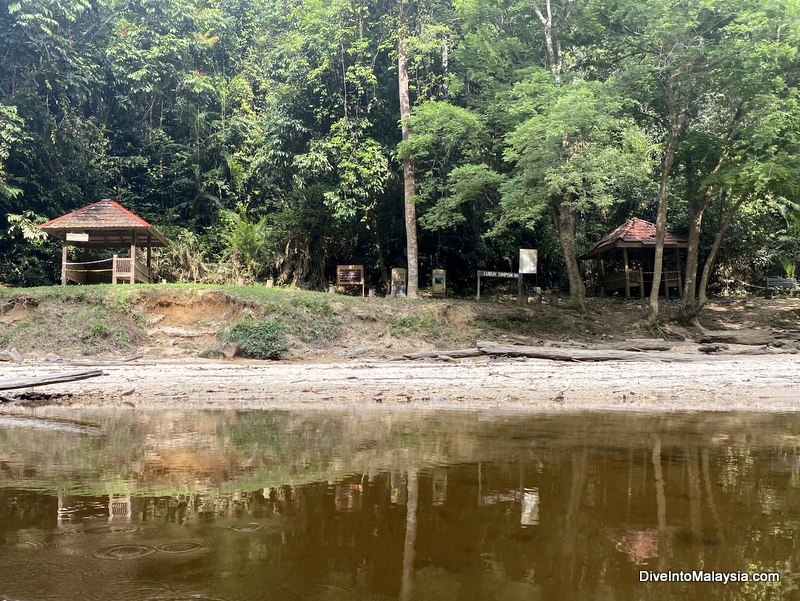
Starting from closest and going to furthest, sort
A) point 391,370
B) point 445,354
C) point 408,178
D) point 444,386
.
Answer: point 444,386, point 391,370, point 445,354, point 408,178

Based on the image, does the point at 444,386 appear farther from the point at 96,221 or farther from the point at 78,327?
the point at 96,221

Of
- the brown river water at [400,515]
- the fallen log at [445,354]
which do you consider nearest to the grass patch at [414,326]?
the fallen log at [445,354]

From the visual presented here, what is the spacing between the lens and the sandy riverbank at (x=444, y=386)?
10.9m

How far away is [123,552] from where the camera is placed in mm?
3484

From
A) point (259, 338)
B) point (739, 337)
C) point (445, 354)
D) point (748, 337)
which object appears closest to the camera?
point (445, 354)

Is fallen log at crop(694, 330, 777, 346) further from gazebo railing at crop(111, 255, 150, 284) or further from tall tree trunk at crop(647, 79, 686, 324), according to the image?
gazebo railing at crop(111, 255, 150, 284)

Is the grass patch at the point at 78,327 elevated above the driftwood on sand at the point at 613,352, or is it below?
above

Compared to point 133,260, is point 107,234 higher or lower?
higher

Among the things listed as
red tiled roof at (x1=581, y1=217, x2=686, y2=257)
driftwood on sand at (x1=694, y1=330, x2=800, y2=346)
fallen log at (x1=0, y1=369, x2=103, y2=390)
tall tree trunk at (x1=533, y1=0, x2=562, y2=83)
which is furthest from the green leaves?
fallen log at (x1=0, y1=369, x2=103, y2=390)

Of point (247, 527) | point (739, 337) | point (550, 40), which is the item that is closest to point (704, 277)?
point (739, 337)

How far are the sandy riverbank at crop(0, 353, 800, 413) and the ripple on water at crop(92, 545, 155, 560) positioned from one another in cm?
705

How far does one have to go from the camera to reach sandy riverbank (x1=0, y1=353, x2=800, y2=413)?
35.9 ft

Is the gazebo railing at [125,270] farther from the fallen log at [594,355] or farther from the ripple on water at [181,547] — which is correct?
the ripple on water at [181,547]

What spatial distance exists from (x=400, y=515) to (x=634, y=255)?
25.3 metres
